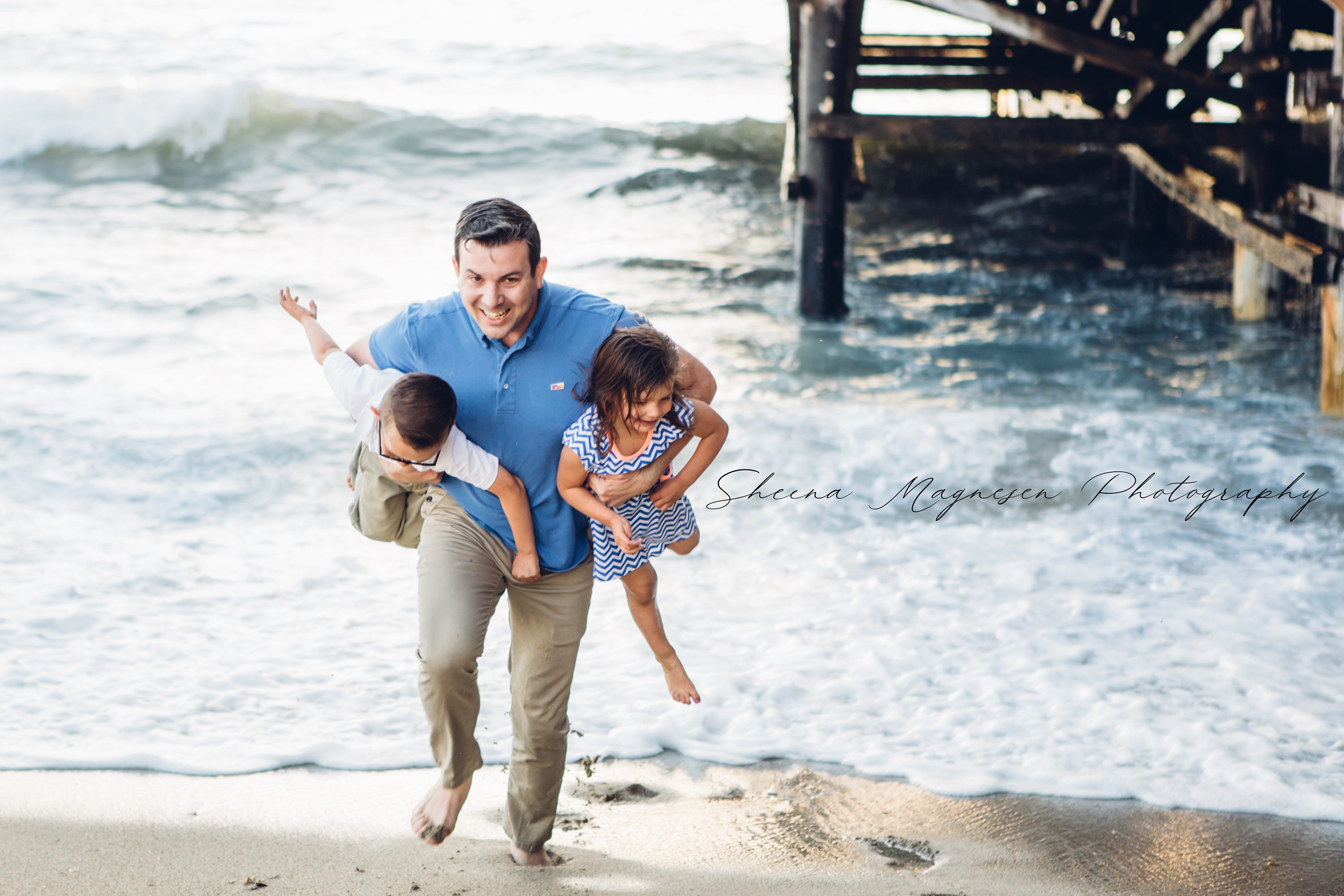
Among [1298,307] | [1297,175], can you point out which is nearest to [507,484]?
[1297,175]

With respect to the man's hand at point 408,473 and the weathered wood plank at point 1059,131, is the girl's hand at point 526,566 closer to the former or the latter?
the man's hand at point 408,473

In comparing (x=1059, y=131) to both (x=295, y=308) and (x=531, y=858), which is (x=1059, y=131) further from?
(x=531, y=858)

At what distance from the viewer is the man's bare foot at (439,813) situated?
9.67 feet

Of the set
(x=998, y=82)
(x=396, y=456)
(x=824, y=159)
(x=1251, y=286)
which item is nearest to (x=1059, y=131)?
(x=998, y=82)

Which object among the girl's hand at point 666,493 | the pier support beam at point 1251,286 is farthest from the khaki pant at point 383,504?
the pier support beam at point 1251,286

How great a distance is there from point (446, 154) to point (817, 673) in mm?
15475

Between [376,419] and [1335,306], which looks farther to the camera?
[1335,306]

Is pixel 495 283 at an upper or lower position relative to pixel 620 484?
upper

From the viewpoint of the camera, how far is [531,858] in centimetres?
310

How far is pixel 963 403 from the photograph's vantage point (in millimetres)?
8422

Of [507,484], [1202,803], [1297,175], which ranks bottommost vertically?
[1202,803]

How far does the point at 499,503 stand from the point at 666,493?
17.8 inches

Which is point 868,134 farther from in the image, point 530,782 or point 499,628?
point 530,782

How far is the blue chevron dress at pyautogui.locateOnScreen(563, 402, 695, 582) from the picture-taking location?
9.41 feet
